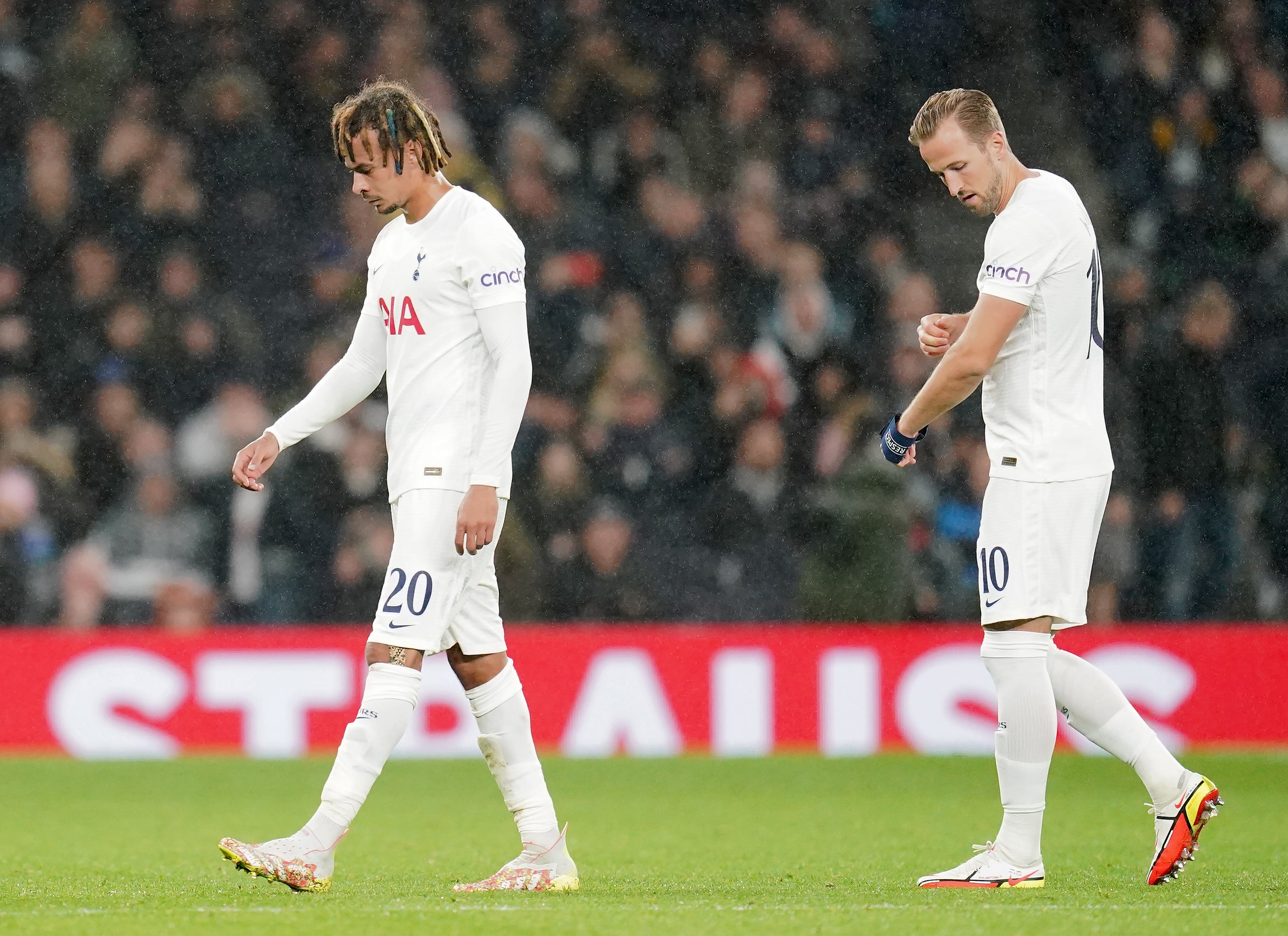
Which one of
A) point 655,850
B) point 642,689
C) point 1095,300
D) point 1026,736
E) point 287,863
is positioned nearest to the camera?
point 287,863

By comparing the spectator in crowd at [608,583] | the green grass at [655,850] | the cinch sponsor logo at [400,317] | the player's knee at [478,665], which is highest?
the cinch sponsor logo at [400,317]

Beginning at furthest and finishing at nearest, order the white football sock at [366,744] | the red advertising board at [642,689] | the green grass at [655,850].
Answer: the red advertising board at [642,689] → the white football sock at [366,744] → the green grass at [655,850]

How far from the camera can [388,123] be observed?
431cm

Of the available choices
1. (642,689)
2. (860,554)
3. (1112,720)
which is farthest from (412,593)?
(860,554)

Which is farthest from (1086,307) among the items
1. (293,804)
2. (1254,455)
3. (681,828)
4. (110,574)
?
(110,574)

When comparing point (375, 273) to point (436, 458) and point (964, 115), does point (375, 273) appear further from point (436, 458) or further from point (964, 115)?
point (964, 115)

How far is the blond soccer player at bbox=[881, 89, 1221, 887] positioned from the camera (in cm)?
441

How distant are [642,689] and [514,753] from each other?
4.44 m

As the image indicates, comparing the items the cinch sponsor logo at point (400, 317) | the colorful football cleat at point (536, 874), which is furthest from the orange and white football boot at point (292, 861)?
the cinch sponsor logo at point (400, 317)

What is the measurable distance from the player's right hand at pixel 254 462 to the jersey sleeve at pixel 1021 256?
1780mm

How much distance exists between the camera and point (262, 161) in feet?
34.7

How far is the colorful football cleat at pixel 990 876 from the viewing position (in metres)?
4.43

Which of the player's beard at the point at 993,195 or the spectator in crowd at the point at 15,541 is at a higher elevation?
the player's beard at the point at 993,195

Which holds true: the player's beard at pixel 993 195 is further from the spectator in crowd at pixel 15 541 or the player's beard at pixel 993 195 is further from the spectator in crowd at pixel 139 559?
the spectator in crowd at pixel 15 541
